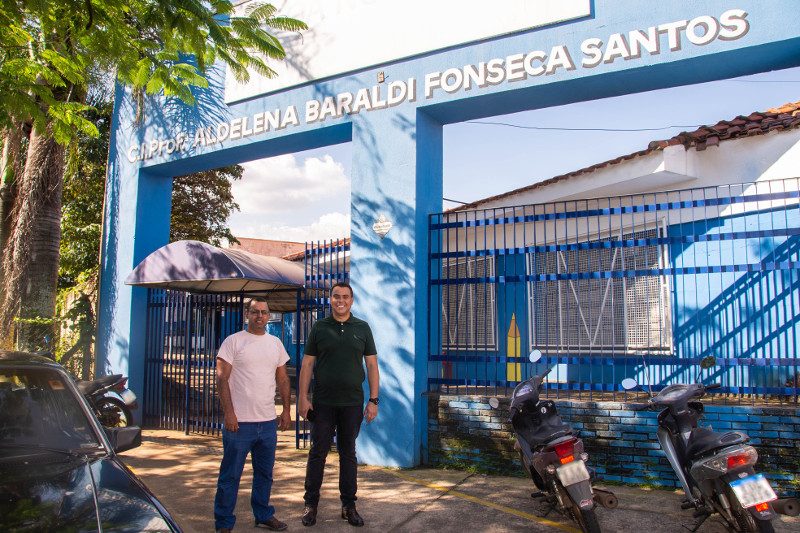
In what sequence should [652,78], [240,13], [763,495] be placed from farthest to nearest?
[240,13] < [652,78] < [763,495]

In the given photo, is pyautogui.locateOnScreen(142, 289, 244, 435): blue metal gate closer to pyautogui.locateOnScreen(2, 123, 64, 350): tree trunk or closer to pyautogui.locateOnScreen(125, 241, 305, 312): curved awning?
pyautogui.locateOnScreen(125, 241, 305, 312): curved awning

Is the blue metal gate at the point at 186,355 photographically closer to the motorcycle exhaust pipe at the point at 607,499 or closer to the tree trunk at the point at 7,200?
→ the tree trunk at the point at 7,200

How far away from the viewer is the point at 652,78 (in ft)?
19.1

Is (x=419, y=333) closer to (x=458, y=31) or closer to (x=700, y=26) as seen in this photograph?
(x=458, y=31)

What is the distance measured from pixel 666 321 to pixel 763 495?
3.67m

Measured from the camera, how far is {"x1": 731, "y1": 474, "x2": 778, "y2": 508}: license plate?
3.42 meters

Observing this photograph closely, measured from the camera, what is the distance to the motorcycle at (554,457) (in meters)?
3.77

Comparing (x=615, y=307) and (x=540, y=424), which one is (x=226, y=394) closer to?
(x=540, y=424)

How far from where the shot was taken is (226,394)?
4.18m

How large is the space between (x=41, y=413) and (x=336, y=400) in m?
1.90

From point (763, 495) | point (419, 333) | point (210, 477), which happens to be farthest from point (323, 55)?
point (763, 495)

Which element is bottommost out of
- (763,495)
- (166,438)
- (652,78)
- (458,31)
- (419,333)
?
(166,438)

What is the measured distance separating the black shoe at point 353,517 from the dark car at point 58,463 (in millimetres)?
1664

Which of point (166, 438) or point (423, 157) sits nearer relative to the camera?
point (423, 157)
